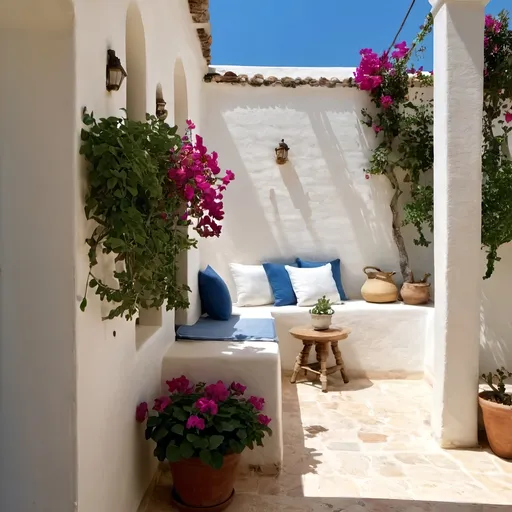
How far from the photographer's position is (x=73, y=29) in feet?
5.94

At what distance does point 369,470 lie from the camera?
333 centimetres

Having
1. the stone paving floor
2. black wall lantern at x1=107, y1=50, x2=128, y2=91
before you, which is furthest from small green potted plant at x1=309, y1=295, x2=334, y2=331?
black wall lantern at x1=107, y1=50, x2=128, y2=91

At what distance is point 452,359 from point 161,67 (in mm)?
3089

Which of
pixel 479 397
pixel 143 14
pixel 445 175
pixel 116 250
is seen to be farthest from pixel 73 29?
pixel 479 397

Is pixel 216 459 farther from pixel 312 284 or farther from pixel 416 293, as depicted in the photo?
pixel 416 293

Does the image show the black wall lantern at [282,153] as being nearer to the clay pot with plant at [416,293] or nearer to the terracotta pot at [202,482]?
the clay pot with plant at [416,293]

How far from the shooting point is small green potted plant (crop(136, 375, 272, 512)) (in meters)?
2.62

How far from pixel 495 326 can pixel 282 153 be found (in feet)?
10.5

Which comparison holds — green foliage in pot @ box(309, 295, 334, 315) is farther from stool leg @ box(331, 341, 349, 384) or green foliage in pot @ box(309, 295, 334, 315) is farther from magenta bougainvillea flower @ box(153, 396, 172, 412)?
magenta bougainvillea flower @ box(153, 396, 172, 412)

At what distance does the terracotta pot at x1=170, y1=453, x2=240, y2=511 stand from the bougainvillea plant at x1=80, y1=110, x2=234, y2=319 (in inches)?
39.8

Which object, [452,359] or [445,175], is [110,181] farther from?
[452,359]

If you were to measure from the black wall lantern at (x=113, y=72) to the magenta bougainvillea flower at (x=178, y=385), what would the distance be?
70.0 inches

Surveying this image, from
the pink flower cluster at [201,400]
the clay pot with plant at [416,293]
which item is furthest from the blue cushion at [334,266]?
the pink flower cluster at [201,400]

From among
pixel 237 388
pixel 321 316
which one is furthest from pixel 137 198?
pixel 321 316
